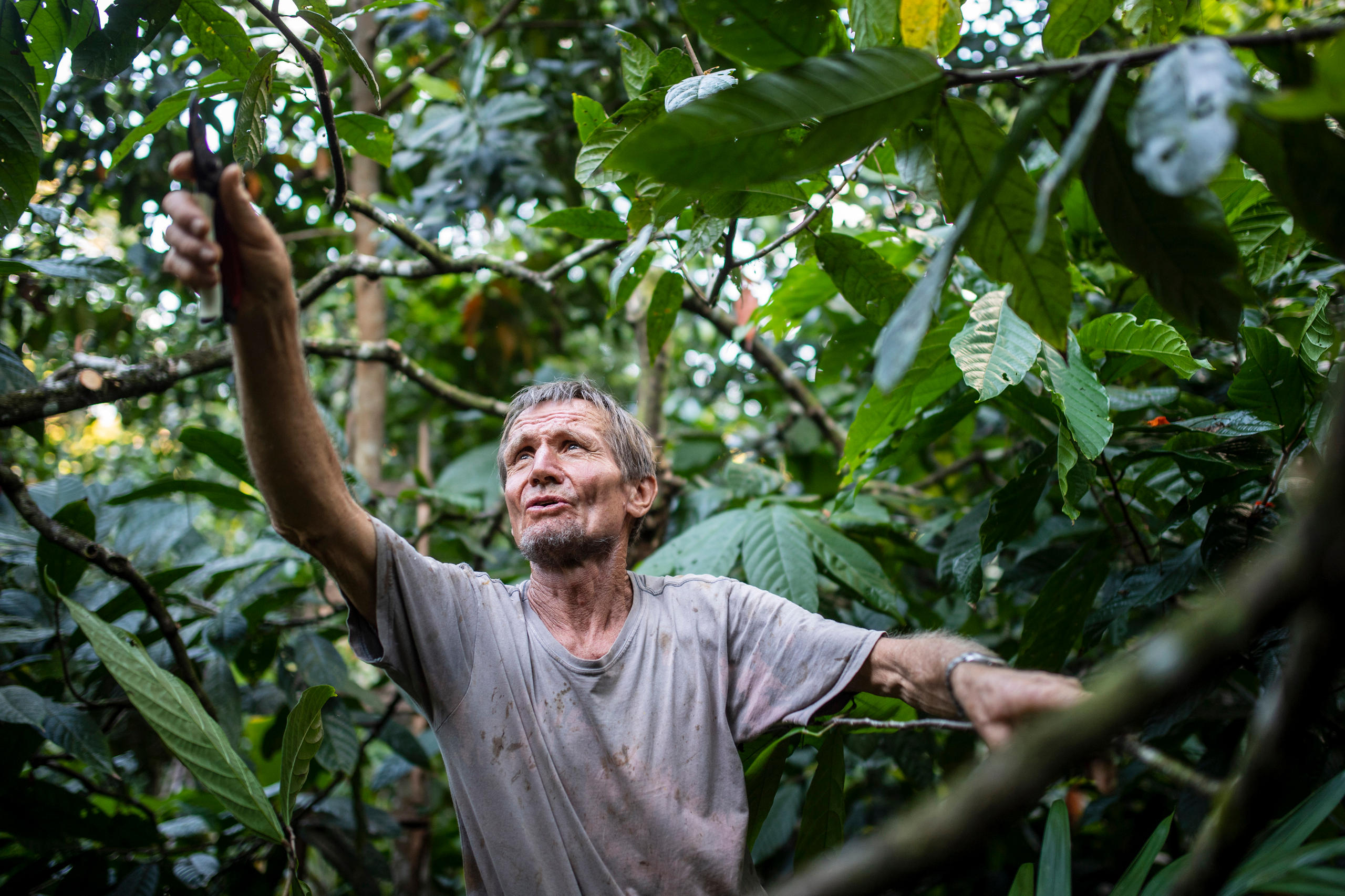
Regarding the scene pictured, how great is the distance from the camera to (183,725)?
123 centimetres

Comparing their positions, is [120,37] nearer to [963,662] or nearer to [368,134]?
[368,134]

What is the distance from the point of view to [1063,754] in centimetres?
42

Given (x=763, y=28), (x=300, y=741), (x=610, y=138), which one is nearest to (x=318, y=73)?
(x=610, y=138)

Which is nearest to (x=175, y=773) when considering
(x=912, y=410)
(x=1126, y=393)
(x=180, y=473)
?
(x=180, y=473)

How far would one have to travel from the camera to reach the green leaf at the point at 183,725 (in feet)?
3.99

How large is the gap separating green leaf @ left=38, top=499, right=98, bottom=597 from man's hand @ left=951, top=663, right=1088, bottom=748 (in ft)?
5.70

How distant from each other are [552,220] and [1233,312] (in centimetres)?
119

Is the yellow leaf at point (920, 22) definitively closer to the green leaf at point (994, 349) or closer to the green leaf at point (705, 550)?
the green leaf at point (994, 349)

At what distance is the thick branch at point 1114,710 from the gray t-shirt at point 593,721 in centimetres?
87

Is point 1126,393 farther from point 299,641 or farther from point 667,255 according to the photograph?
point 299,641

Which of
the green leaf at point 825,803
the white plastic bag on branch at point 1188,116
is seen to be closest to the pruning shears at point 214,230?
the white plastic bag on branch at point 1188,116

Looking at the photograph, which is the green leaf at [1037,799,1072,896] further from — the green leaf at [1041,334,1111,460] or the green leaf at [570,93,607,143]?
the green leaf at [570,93,607,143]

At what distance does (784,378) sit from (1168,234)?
207 centimetres

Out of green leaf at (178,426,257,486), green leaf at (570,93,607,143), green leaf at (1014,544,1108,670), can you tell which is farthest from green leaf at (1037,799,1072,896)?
green leaf at (178,426,257,486)
